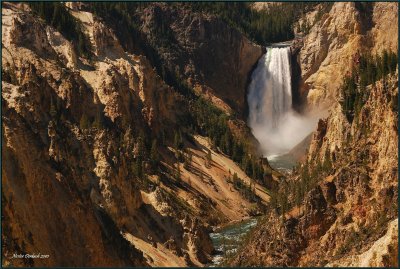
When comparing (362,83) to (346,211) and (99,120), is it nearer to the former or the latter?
(346,211)

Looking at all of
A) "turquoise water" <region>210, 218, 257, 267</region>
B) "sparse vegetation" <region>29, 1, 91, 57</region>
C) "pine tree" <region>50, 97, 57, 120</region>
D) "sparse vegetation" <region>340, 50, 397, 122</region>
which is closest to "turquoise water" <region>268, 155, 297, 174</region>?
"turquoise water" <region>210, 218, 257, 267</region>

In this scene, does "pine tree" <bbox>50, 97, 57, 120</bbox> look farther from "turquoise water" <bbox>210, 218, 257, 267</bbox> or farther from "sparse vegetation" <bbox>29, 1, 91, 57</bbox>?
"sparse vegetation" <bbox>29, 1, 91, 57</bbox>

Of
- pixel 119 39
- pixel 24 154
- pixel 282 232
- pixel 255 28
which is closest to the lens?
pixel 24 154

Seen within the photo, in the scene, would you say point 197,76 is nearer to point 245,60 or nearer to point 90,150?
point 245,60

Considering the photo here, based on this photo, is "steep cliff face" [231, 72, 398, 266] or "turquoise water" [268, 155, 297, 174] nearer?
"steep cliff face" [231, 72, 398, 266]

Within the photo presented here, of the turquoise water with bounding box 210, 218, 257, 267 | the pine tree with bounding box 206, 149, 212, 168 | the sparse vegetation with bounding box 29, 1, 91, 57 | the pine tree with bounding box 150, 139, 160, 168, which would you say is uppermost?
the sparse vegetation with bounding box 29, 1, 91, 57

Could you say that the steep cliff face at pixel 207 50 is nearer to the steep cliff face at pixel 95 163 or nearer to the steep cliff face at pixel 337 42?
the steep cliff face at pixel 337 42

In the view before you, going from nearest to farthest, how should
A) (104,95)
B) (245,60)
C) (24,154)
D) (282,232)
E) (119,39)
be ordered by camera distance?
1. (24,154)
2. (282,232)
3. (104,95)
4. (119,39)
5. (245,60)

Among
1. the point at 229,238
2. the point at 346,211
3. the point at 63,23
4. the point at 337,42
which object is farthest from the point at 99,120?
the point at 337,42

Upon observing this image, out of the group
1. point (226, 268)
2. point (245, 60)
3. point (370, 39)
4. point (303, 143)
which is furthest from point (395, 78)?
point (245, 60)
